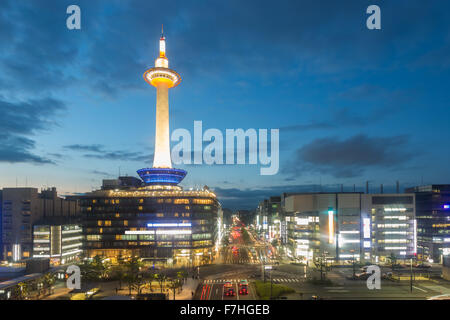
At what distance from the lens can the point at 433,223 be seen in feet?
321

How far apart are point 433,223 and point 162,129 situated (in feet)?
345

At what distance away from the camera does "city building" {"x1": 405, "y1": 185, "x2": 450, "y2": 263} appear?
93.8 m

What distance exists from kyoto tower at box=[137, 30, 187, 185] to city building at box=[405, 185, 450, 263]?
87430 mm

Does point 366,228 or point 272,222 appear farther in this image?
point 272,222

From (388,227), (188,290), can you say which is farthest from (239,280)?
(388,227)

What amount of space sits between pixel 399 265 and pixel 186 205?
6367 centimetres

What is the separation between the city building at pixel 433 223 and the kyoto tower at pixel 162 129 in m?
87.4

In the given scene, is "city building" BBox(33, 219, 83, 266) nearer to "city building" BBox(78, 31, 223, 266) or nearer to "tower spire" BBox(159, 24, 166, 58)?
"city building" BBox(78, 31, 223, 266)

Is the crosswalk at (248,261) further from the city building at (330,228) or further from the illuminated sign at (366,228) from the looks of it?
the illuminated sign at (366,228)

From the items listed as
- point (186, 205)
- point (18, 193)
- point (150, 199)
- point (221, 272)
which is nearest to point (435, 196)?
point (221, 272)

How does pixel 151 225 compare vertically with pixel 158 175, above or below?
below

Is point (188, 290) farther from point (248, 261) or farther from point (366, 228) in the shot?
point (366, 228)

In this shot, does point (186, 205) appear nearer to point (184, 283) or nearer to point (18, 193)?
point (184, 283)
